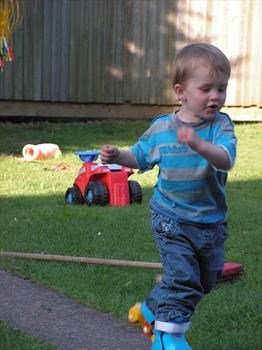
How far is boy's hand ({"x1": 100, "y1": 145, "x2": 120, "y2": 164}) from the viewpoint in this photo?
3.46 m

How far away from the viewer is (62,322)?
14.1 ft

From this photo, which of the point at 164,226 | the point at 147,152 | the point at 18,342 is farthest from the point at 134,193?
the point at 164,226

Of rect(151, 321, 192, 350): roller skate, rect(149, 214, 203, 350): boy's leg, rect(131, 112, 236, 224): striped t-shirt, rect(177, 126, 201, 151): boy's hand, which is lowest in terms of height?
rect(151, 321, 192, 350): roller skate

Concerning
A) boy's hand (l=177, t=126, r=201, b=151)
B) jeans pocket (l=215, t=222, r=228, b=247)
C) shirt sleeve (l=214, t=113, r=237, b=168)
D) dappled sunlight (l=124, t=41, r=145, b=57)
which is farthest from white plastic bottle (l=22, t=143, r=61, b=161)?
boy's hand (l=177, t=126, r=201, b=151)

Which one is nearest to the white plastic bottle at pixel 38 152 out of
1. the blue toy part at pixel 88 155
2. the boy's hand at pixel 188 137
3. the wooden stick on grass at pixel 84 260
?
the blue toy part at pixel 88 155

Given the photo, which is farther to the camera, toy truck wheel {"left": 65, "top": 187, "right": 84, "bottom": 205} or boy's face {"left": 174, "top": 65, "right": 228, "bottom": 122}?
toy truck wheel {"left": 65, "top": 187, "right": 84, "bottom": 205}

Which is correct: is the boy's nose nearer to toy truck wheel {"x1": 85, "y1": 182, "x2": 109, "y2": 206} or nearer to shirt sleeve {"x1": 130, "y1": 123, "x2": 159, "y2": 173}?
shirt sleeve {"x1": 130, "y1": 123, "x2": 159, "y2": 173}

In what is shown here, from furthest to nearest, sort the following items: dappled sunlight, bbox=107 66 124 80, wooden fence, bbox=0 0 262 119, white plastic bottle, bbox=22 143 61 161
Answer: dappled sunlight, bbox=107 66 124 80 → wooden fence, bbox=0 0 262 119 → white plastic bottle, bbox=22 143 61 161

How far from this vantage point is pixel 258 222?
6.74 m

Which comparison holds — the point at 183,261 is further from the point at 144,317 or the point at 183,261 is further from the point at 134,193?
the point at 134,193

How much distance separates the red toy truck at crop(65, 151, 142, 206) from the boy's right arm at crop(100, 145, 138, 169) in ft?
11.9

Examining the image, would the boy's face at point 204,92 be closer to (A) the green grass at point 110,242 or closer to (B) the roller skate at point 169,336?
(B) the roller skate at point 169,336

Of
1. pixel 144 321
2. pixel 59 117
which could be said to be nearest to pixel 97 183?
pixel 144 321

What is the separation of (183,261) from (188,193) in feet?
0.96
